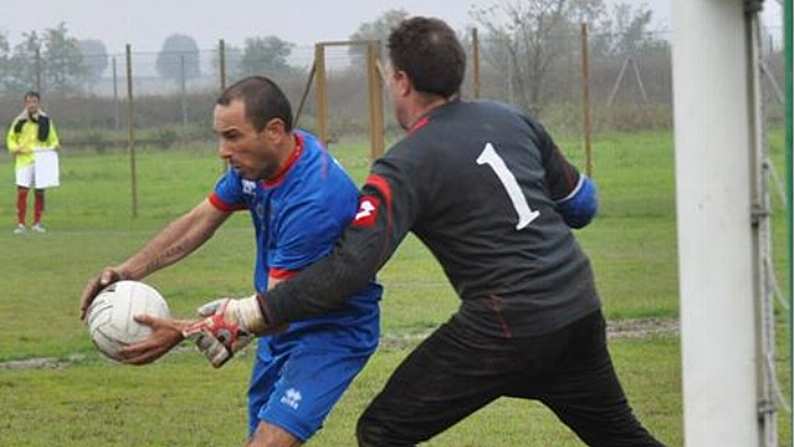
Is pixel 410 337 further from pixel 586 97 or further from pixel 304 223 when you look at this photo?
pixel 586 97

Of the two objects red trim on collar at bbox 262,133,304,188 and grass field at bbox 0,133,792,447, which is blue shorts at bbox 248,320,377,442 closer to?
red trim on collar at bbox 262,133,304,188

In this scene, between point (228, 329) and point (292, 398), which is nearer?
point (228, 329)

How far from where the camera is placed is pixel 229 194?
22.0 feet

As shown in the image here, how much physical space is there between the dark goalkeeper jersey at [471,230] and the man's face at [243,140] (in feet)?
2.02

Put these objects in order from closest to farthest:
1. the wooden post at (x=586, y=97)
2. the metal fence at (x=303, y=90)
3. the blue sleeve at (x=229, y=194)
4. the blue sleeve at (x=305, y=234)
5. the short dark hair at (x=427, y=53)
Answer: the short dark hair at (x=427, y=53)
the blue sleeve at (x=305, y=234)
the blue sleeve at (x=229, y=194)
the wooden post at (x=586, y=97)
the metal fence at (x=303, y=90)

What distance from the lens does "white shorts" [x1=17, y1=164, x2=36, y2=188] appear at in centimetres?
2725

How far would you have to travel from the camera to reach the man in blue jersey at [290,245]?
608 cm

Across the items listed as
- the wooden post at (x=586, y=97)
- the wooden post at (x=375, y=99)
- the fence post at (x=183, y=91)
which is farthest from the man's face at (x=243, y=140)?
the fence post at (x=183, y=91)

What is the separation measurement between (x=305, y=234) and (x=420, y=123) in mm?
556

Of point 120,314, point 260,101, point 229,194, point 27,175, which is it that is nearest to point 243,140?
point 260,101

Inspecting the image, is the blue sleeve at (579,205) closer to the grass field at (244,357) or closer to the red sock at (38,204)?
the grass field at (244,357)

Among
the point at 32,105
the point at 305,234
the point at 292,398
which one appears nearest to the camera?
the point at 305,234

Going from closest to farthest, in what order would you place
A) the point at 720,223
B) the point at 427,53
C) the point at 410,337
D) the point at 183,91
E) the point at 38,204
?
the point at 720,223 → the point at 427,53 → the point at 410,337 → the point at 38,204 → the point at 183,91

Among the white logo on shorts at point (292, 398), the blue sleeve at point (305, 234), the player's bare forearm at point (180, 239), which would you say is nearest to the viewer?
the blue sleeve at point (305, 234)
